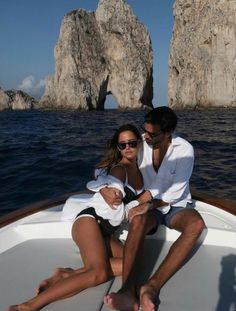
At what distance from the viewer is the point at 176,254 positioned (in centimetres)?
230

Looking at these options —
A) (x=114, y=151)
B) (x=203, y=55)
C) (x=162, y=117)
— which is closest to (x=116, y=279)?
(x=114, y=151)

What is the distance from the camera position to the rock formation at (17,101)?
265 ft

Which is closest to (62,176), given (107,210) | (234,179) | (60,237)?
(234,179)

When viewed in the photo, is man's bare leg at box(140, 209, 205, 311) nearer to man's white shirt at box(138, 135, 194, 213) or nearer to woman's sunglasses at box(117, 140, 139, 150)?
man's white shirt at box(138, 135, 194, 213)

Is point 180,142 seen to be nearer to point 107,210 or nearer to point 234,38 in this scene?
point 107,210

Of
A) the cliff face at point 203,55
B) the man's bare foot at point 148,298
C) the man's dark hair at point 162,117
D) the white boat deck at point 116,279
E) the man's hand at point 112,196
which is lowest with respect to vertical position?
the white boat deck at point 116,279

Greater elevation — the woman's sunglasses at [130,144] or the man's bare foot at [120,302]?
the woman's sunglasses at [130,144]

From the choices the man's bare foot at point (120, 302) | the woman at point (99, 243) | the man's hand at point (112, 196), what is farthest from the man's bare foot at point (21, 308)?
the man's hand at point (112, 196)

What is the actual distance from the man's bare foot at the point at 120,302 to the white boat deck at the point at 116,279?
8cm

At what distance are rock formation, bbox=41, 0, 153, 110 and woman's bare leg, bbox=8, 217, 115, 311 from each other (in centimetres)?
6227

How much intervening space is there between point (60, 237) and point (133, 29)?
76282mm

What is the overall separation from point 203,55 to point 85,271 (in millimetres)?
59656

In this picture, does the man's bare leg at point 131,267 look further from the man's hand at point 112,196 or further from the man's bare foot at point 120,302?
the man's hand at point 112,196

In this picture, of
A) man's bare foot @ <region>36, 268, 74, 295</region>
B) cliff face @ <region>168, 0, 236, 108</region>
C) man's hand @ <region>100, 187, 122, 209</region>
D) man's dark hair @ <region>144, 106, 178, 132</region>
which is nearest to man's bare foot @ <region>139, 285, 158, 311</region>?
man's bare foot @ <region>36, 268, 74, 295</region>
